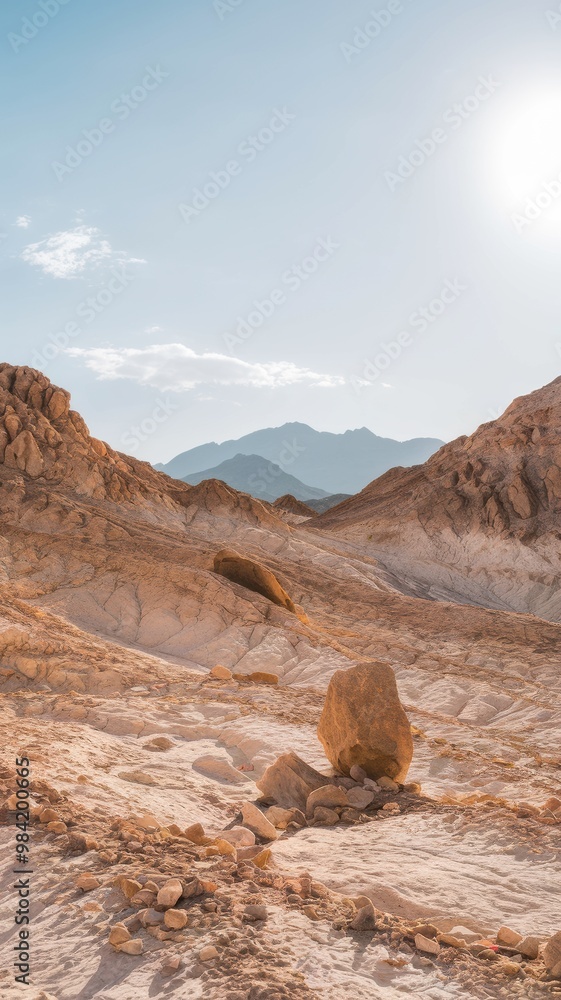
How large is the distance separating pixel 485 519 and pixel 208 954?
1633 inches

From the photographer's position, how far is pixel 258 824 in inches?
256

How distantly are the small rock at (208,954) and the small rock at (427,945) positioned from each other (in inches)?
46.0

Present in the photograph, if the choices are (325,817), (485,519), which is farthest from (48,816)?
(485,519)

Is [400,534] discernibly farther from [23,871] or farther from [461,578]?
[23,871]

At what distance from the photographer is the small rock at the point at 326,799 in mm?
7488

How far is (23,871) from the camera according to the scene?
4844 mm

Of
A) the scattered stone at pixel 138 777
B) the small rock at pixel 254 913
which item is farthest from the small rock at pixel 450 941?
A: the scattered stone at pixel 138 777

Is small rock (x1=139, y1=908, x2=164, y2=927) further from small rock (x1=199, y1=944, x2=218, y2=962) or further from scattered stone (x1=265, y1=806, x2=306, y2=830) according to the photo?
scattered stone (x1=265, y1=806, x2=306, y2=830)

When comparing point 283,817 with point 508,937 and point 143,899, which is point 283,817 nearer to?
point 143,899

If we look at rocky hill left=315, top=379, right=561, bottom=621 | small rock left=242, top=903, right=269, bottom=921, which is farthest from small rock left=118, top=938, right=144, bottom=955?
rocky hill left=315, top=379, right=561, bottom=621

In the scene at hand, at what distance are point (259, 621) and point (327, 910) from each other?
14.1m

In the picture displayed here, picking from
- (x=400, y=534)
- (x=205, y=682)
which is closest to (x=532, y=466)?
(x=400, y=534)

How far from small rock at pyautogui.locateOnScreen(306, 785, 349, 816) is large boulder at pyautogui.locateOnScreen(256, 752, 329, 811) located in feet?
0.43

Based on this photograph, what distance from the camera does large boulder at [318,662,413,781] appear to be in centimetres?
826
